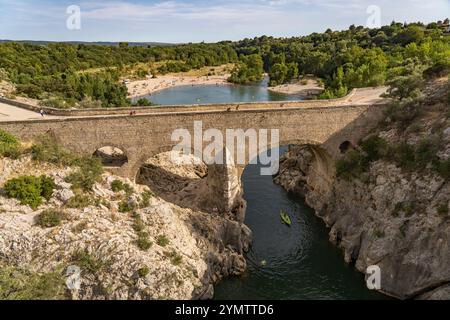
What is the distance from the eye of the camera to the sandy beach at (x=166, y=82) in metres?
104

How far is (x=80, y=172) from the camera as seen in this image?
28.5 m

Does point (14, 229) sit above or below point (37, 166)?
below

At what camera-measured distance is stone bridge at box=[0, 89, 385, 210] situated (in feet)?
99.0

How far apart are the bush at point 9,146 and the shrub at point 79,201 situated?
574 cm

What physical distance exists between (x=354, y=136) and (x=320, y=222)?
29.0 feet

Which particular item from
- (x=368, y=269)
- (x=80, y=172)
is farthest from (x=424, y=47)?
(x=80, y=172)

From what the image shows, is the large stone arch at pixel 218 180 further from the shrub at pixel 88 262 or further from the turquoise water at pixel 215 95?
the turquoise water at pixel 215 95

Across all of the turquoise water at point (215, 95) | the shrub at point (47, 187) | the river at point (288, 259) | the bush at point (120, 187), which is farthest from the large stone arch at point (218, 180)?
the turquoise water at point (215, 95)

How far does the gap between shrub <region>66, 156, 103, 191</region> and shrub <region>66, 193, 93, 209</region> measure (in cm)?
91

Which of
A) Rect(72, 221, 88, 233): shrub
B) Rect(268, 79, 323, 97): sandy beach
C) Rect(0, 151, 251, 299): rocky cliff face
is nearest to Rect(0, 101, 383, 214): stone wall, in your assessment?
Rect(0, 151, 251, 299): rocky cliff face

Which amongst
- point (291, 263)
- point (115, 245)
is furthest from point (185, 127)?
point (291, 263)

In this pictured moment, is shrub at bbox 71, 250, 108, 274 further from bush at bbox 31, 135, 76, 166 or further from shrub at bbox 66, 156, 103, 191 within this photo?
bush at bbox 31, 135, 76, 166

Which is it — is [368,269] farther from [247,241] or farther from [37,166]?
[37,166]
